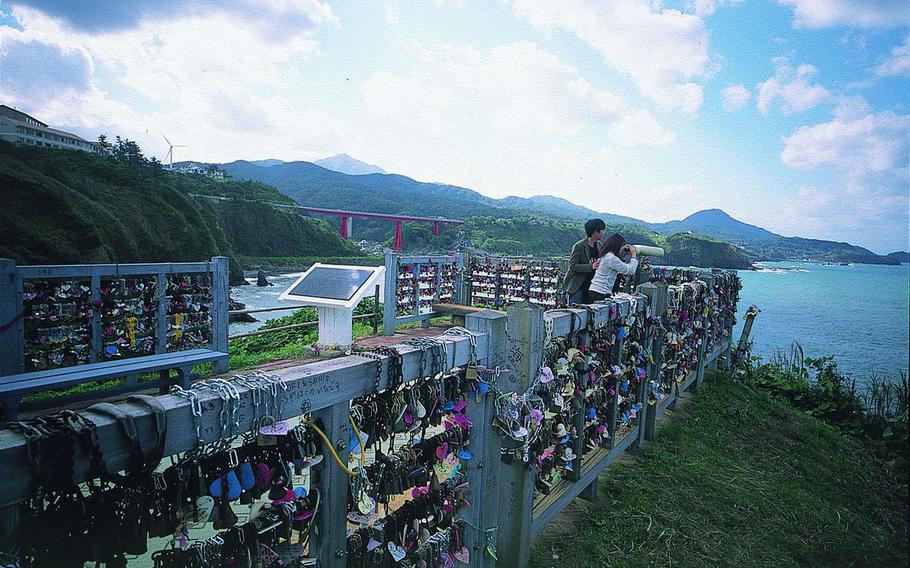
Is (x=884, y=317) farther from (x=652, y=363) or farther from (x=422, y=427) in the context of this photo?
(x=422, y=427)

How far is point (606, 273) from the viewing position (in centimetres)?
505

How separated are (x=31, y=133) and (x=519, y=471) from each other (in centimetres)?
7085

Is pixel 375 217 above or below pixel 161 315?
above

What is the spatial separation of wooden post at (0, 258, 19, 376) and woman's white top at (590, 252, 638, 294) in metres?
6.43

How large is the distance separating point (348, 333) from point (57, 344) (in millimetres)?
3527

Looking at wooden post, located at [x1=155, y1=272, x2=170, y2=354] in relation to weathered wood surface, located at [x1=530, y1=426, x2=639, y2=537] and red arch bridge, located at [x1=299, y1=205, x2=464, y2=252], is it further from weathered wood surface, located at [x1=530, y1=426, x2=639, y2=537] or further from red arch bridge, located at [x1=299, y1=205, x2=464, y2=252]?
red arch bridge, located at [x1=299, y1=205, x2=464, y2=252]

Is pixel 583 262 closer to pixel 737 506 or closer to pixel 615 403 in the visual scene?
pixel 615 403

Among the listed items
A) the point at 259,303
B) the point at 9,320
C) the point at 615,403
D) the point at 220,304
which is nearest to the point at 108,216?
the point at 259,303

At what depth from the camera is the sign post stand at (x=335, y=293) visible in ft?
22.0

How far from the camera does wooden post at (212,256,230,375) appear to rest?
6887mm

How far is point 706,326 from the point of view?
754cm

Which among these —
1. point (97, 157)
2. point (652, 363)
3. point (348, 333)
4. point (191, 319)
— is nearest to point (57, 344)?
point (191, 319)

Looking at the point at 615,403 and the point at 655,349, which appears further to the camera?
the point at 655,349

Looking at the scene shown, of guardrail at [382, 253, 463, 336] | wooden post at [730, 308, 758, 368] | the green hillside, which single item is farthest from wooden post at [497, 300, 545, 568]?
the green hillside
